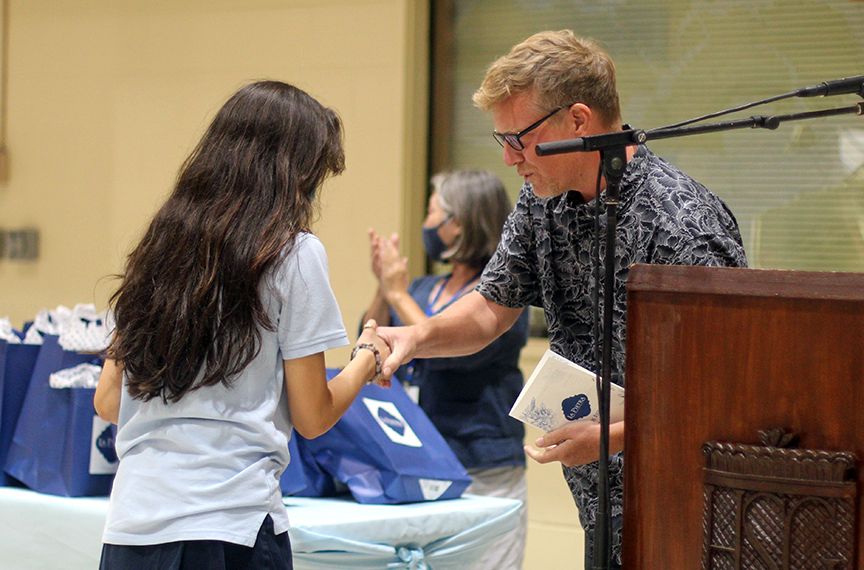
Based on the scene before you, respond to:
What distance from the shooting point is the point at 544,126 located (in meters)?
1.51

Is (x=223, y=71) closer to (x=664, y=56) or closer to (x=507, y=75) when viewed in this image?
(x=664, y=56)

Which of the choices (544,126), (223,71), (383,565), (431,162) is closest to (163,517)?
(383,565)

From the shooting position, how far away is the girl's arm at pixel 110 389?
1409 millimetres

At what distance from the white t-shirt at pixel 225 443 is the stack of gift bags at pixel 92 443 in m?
0.62

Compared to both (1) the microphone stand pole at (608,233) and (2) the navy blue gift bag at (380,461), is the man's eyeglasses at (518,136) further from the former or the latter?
(2) the navy blue gift bag at (380,461)

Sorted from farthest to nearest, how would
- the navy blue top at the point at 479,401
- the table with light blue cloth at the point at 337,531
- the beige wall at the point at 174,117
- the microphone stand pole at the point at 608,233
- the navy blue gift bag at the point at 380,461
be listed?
the beige wall at the point at 174,117
the navy blue top at the point at 479,401
the navy blue gift bag at the point at 380,461
the table with light blue cloth at the point at 337,531
the microphone stand pole at the point at 608,233

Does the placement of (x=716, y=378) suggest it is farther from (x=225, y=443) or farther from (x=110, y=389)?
(x=110, y=389)

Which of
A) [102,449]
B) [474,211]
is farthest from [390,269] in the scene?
[102,449]

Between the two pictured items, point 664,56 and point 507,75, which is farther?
point 664,56

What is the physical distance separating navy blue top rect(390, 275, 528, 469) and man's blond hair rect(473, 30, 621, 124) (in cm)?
125

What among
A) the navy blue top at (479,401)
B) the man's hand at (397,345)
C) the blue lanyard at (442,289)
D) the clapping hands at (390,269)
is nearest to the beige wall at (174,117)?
the clapping hands at (390,269)

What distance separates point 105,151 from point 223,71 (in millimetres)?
897

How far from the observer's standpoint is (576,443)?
1268mm

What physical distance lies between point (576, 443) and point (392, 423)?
0.88 meters
